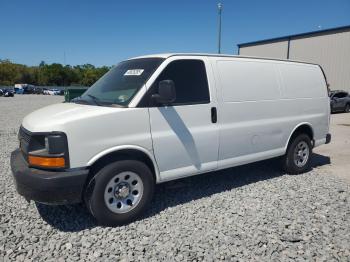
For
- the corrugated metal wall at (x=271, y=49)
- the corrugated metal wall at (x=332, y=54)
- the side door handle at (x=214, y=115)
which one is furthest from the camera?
the corrugated metal wall at (x=271, y=49)

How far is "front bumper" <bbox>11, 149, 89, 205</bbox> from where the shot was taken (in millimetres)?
3307

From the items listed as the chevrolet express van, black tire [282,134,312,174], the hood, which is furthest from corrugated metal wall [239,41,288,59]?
the hood

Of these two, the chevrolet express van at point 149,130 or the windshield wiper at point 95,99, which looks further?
the windshield wiper at point 95,99

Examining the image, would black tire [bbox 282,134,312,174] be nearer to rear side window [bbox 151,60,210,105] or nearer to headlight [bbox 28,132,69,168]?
rear side window [bbox 151,60,210,105]

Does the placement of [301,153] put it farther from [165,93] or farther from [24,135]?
[24,135]

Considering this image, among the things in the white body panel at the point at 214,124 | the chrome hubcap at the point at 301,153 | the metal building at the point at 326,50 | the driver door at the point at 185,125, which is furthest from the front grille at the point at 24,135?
the metal building at the point at 326,50

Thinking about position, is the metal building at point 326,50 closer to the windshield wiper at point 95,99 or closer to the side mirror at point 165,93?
the side mirror at point 165,93

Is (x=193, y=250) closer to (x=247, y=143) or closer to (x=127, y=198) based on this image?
(x=127, y=198)

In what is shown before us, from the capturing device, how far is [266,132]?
513 cm

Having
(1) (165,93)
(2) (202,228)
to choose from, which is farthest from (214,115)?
(2) (202,228)

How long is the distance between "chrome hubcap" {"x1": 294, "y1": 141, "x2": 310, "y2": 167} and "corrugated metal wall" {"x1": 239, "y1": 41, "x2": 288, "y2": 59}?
27.5 metres

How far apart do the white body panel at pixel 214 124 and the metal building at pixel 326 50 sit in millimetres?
23951

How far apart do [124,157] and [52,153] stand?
87 centimetres

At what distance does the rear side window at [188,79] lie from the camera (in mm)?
4113
